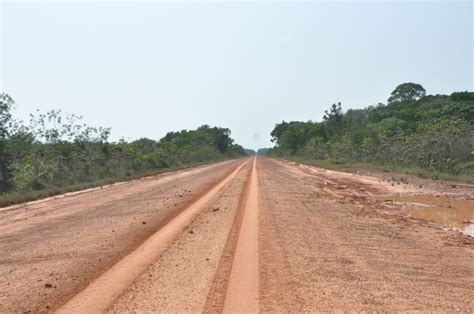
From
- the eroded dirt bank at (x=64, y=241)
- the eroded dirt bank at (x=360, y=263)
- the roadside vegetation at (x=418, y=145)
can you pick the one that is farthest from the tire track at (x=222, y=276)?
the roadside vegetation at (x=418, y=145)

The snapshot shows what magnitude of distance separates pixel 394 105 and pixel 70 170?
7152 centimetres

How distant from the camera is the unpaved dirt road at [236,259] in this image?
5.37 metres

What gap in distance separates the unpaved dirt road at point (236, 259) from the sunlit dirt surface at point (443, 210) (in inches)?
5.9

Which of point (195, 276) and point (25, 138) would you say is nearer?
point (195, 276)

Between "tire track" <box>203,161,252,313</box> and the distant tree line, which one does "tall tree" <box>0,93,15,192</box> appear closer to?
the distant tree line

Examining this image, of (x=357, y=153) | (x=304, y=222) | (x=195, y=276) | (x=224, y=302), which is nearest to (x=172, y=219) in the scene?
(x=304, y=222)

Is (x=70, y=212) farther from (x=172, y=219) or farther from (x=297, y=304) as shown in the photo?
(x=297, y=304)

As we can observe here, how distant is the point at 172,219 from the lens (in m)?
11.6

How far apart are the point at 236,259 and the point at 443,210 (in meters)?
9.16

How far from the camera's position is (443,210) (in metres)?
13.9

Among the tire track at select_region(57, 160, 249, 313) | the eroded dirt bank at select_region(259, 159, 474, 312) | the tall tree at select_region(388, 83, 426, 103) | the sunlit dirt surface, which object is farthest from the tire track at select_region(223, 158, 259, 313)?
the tall tree at select_region(388, 83, 426, 103)

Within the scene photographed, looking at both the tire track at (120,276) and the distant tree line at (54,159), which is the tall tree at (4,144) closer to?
the distant tree line at (54,159)

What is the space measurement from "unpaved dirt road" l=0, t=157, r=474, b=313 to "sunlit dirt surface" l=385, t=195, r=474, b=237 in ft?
0.49

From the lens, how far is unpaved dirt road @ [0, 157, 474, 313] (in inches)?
211
